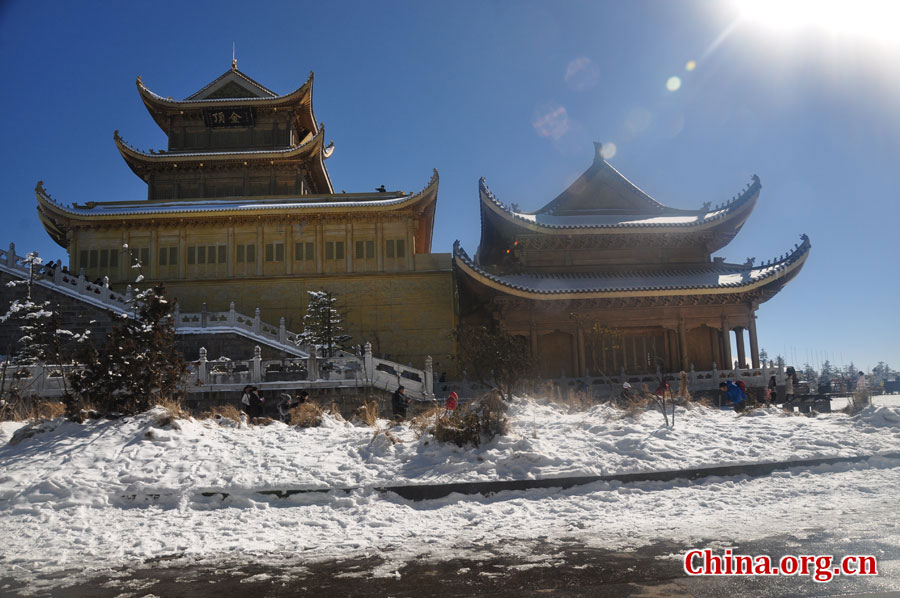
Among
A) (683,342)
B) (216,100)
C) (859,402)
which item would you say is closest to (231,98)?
(216,100)

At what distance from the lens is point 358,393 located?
15.2m

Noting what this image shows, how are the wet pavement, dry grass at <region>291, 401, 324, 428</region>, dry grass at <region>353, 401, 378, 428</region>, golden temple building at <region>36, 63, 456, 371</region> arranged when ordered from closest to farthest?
the wet pavement < dry grass at <region>291, 401, 324, 428</region> < dry grass at <region>353, 401, 378, 428</region> < golden temple building at <region>36, 63, 456, 371</region>

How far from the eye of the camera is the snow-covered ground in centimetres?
595

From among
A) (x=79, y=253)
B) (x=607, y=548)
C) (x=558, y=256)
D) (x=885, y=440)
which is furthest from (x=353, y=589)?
(x=79, y=253)

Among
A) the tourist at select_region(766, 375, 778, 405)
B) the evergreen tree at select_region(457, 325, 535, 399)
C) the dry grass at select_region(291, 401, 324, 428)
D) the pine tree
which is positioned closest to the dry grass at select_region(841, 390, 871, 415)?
the tourist at select_region(766, 375, 778, 405)

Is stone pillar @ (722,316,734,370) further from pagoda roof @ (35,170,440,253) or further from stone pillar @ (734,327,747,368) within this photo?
pagoda roof @ (35,170,440,253)

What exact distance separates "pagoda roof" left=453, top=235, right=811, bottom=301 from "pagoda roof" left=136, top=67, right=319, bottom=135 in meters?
13.3

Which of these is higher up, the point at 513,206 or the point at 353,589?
the point at 513,206

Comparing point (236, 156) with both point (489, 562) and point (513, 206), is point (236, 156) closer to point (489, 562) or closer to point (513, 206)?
point (513, 206)

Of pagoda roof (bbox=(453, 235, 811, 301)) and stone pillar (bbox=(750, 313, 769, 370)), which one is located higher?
pagoda roof (bbox=(453, 235, 811, 301))

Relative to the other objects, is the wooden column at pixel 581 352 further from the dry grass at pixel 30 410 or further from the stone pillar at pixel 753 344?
the dry grass at pixel 30 410

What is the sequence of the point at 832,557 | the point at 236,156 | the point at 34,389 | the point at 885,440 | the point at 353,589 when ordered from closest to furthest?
the point at 353,589 → the point at 832,557 → the point at 885,440 → the point at 34,389 → the point at 236,156

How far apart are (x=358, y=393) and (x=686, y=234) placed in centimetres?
1513

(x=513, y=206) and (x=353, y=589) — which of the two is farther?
(x=513, y=206)
